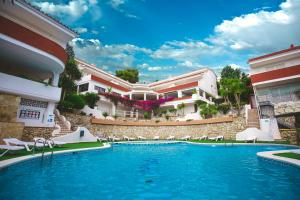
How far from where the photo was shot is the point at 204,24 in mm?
22891

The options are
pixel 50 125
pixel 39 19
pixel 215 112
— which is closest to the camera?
pixel 39 19

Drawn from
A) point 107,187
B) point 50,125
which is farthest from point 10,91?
point 107,187

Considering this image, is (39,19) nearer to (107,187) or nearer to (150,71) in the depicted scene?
(107,187)

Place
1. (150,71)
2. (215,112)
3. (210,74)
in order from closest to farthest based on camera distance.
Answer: (215,112)
(210,74)
(150,71)

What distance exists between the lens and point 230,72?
119 ft

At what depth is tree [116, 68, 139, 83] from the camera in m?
45.1

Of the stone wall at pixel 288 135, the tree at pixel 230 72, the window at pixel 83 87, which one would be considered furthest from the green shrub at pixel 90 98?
the tree at pixel 230 72

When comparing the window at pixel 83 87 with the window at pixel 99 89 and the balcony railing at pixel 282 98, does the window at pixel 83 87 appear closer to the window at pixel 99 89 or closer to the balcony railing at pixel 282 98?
the window at pixel 99 89

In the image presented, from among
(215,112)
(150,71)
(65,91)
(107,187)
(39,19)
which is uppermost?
(150,71)

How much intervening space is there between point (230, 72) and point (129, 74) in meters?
25.8

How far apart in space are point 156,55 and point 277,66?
4109cm

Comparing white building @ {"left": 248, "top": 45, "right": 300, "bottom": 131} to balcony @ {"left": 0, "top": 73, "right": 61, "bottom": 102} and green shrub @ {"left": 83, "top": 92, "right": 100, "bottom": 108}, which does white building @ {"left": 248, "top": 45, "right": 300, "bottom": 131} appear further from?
green shrub @ {"left": 83, "top": 92, "right": 100, "bottom": 108}

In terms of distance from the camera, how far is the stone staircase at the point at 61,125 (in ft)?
48.1

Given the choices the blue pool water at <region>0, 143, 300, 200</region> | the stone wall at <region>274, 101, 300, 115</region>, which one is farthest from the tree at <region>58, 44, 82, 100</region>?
the stone wall at <region>274, 101, 300, 115</region>
